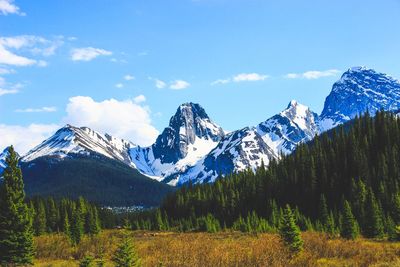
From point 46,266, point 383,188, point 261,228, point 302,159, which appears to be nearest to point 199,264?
point 46,266

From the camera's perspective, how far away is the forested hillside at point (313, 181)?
358 ft

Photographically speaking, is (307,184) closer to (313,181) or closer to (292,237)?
(313,181)

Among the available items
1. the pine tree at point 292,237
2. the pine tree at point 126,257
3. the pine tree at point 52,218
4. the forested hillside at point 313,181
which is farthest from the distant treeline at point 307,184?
the pine tree at point 126,257

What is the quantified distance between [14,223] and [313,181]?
10197cm

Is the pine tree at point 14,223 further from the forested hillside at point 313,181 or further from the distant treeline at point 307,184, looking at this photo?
the forested hillside at point 313,181

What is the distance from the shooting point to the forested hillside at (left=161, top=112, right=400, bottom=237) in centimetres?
10906

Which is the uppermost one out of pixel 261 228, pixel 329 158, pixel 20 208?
pixel 329 158

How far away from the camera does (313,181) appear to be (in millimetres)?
122312

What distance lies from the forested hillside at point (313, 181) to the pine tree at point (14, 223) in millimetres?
75915

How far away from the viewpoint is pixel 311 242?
96.0 ft

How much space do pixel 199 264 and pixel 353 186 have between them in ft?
292

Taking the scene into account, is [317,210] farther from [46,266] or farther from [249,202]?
[46,266]

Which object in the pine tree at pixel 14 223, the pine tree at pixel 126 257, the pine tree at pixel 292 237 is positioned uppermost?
the pine tree at pixel 14 223

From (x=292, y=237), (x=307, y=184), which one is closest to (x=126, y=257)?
(x=292, y=237)
